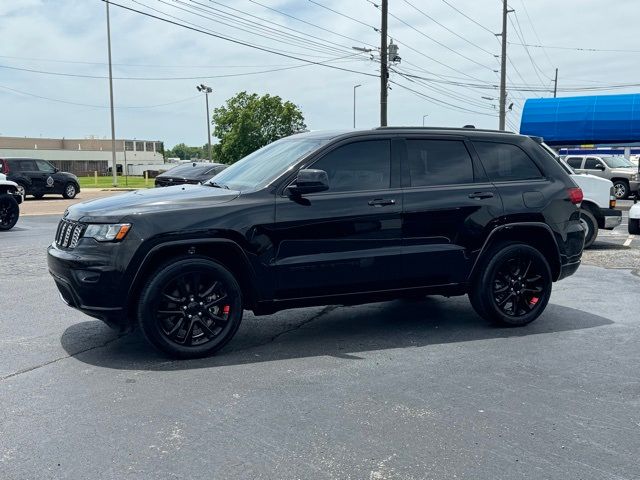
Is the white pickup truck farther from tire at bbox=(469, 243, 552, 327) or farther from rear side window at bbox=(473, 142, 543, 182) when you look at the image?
tire at bbox=(469, 243, 552, 327)

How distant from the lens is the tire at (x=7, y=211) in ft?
46.0

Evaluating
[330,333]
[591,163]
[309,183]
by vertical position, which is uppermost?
[591,163]

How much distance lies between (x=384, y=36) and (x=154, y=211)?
72.3 feet

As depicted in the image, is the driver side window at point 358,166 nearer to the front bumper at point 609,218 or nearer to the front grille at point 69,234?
the front grille at point 69,234

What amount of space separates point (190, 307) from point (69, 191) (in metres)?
24.4

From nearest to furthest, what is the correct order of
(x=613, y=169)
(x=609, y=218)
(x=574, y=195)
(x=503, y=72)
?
1. (x=574, y=195)
2. (x=609, y=218)
3. (x=613, y=169)
4. (x=503, y=72)

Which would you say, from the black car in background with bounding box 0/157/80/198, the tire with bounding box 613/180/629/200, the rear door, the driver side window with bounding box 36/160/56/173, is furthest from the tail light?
the driver side window with bounding box 36/160/56/173

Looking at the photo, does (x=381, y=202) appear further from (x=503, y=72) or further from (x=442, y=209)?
(x=503, y=72)

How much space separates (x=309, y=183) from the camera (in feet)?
16.3

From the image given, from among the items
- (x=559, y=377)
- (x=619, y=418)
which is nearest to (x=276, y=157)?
(x=559, y=377)

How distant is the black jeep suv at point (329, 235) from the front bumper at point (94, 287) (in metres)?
0.01

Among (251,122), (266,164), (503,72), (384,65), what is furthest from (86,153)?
(266,164)

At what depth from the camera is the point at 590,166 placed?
993 inches

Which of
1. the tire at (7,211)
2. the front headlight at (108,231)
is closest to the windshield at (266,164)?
the front headlight at (108,231)
